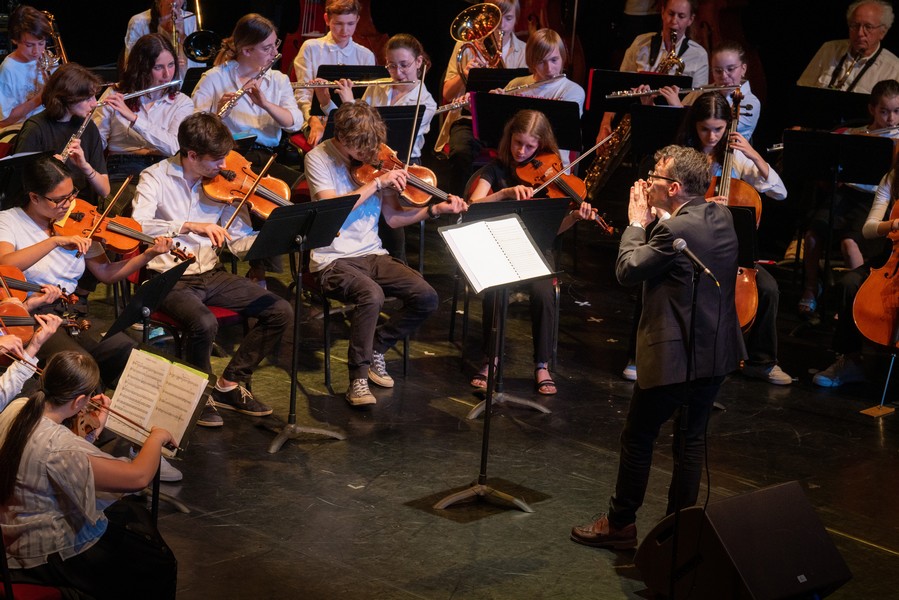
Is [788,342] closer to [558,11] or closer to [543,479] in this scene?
[543,479]

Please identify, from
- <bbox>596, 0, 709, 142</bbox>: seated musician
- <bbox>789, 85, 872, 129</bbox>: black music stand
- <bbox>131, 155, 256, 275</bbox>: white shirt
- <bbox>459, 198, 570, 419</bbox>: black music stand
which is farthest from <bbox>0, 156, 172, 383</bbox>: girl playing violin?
<bbox>789, 85, 872, 129</bbox>: black music stand

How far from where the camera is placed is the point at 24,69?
6.59 m

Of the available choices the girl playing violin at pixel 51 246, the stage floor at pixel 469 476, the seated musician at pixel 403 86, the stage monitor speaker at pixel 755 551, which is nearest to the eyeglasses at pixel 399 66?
the seated musician at pixel 403 86

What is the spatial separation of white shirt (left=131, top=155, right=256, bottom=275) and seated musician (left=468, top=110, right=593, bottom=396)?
1308mm

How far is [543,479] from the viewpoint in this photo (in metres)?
4.66

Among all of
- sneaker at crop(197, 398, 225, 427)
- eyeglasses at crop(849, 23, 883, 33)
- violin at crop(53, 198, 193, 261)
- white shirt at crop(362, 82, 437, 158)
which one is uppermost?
eyeglasses at crop(849, 23, 883, 33)

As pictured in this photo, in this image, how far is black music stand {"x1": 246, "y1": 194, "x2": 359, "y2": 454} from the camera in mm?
4465

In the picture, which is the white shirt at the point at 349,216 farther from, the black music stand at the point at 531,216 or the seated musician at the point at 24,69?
the seated musician at the point at 24,69

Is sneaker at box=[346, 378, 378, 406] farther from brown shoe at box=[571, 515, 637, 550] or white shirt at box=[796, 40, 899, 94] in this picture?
white shirt at box=[796, 40, 899, 94]

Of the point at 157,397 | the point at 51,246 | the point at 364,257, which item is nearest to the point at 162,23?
the point at 364,257

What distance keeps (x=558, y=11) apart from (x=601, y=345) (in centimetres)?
358

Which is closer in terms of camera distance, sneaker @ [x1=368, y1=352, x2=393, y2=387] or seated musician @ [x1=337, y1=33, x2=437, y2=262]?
sneaker @ [x1=368, y1=352, x2=393, y2=387]

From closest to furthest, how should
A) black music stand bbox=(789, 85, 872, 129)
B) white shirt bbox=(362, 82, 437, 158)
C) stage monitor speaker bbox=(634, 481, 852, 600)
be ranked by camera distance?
stage monitor speaker bbox=(634, 481, 852, 600) → black music stand bbox=(789, 85, 872, 129) → white shirt bbox=(362, 82, 437, 158)

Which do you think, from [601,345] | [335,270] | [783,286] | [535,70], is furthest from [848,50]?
[335,270]
